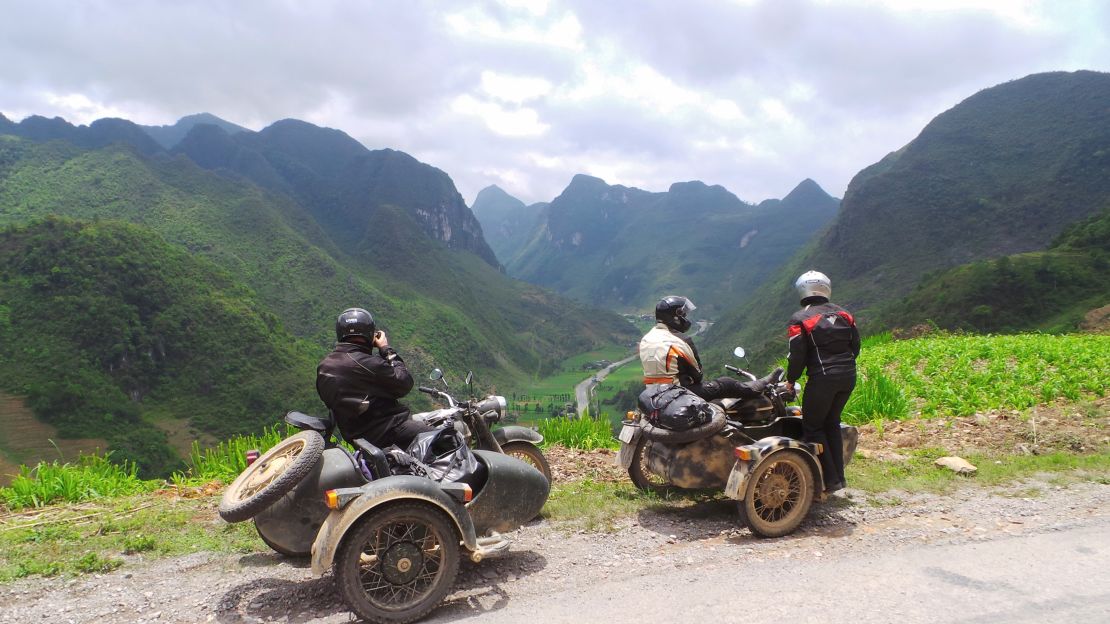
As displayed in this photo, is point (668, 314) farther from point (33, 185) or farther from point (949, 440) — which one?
point (33, 185)

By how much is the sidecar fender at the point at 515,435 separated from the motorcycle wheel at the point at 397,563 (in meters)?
1.87

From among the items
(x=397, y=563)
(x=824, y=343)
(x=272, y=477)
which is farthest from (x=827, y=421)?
(x=272, y=477)

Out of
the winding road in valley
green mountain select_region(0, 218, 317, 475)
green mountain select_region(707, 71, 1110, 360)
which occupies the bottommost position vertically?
the winding road in valley

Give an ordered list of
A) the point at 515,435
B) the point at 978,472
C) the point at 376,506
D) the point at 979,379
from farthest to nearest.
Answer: the point at 979,379
the point at 978,472
the point at 515,435
the point at 376,506

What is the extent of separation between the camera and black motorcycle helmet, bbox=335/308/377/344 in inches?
170

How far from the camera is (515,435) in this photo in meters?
5.65

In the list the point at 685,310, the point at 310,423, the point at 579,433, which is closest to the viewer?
the point at 310,423

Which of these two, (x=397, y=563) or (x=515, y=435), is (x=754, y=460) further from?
(x=397, y=563)

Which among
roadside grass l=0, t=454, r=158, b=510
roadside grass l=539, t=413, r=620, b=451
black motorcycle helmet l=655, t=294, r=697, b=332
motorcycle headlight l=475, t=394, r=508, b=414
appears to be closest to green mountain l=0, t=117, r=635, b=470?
roadside grass l=0, t=454, r=158, b=510

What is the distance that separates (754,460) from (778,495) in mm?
451

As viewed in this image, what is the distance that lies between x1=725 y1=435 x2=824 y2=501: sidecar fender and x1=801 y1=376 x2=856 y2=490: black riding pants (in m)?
0.22

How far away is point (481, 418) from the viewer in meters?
4.98

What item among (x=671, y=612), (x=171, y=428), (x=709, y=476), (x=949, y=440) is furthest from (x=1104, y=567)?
(x=171, y=428)

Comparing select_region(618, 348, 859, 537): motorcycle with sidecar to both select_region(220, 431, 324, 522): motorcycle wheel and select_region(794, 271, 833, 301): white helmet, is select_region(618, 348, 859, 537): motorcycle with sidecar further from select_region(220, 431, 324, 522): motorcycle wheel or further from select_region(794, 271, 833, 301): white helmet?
select_region(220, 431, 324, 522): motorcycle wheel
